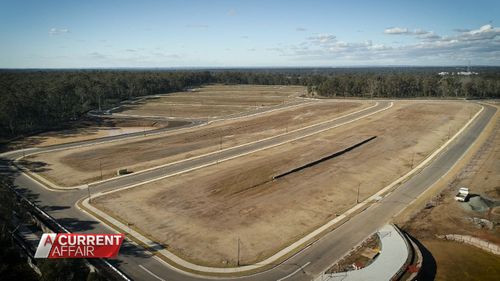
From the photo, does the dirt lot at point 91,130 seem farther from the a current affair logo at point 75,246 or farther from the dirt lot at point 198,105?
the a current affair logo at point 75,246

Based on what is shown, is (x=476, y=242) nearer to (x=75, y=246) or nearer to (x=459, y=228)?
(x=459, y=228)

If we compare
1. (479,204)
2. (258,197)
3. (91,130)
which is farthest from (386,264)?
(91,130)

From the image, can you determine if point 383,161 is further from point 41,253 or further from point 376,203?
point 41,253

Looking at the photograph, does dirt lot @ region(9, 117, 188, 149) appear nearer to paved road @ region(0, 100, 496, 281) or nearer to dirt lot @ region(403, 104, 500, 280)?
paved road @ region(0, 100, 496, 281)

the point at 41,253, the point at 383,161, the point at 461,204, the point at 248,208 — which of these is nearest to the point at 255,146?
the point at 383,161

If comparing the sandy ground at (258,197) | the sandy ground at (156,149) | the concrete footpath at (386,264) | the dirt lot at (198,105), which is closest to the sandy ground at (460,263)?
the concrete footpath at (386,264)

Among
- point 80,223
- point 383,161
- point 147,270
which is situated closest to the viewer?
point 147,270

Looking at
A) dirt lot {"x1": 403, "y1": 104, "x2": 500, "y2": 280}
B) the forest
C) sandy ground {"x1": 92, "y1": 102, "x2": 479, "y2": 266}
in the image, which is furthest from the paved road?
the forest
